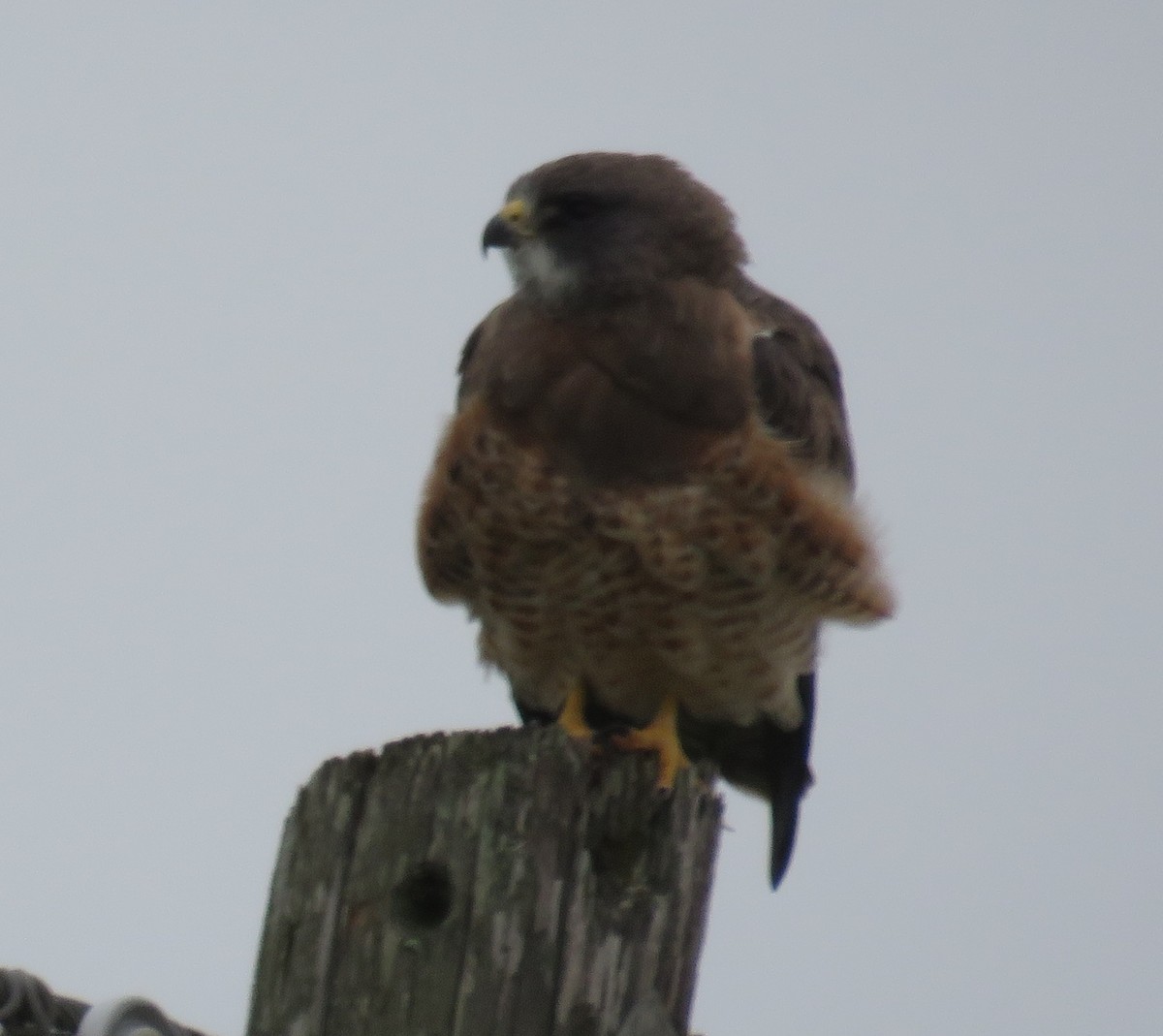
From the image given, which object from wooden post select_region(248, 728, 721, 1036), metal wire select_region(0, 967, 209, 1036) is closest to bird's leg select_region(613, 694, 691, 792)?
wooden post select_region(248, 728, 721, 1036)

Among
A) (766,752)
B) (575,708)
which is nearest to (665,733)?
(575,708)

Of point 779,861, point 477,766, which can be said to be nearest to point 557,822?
point 477,766

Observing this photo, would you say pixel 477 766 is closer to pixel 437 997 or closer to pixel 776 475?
pixel 437 997

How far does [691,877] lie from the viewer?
3389 mm

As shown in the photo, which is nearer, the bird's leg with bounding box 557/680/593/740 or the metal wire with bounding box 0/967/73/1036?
the metal wire with bounding box 0/967/73/1036

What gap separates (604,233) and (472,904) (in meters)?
3.06

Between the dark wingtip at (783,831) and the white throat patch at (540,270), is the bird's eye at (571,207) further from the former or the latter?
the dark wingtip at (783,831)

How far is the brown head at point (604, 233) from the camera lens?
19.1ft

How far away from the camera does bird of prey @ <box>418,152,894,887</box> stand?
544 cm

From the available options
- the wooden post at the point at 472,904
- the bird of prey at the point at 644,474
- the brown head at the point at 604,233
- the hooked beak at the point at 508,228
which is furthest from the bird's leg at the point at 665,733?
the wooden post at the point at 472,904

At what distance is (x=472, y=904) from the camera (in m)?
3.16

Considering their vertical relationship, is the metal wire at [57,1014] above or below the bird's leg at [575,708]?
below

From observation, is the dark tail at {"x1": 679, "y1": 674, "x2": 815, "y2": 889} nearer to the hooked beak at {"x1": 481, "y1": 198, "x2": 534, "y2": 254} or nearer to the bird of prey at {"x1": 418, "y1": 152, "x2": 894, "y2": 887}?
the bird of prey at {"x1": 418, "y1": 152, "x2": 894, "y2": 887}

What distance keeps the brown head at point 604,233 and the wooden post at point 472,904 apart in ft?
8.67
